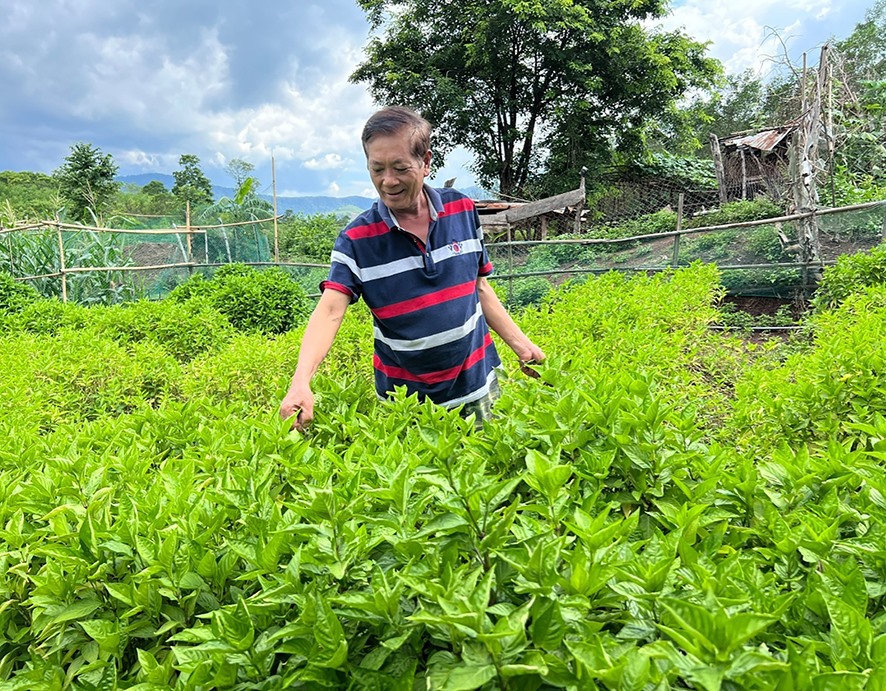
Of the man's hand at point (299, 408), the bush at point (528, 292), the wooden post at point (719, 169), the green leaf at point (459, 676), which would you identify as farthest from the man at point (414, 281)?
the wooden post at point (719, 169)

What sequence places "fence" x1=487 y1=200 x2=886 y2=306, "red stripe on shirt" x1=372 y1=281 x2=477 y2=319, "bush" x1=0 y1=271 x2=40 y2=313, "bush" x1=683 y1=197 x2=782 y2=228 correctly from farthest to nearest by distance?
"bush" x1=683 y1=197 x2=782 y2=228 < "bush" x1=0 y1=271 x2=40 y2=313 < "fence" x1=487 y1=200 x2=886 y2=306 < "red stripe on shirt" x1=372 y1=281 x2=477 y2=319

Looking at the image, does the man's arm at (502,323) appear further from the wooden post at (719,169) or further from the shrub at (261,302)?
the wooden post at (719,169)

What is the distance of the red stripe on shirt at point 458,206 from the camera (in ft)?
8.38

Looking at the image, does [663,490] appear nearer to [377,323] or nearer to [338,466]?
[338,466]

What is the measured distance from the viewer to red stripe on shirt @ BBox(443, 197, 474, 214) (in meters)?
2.55

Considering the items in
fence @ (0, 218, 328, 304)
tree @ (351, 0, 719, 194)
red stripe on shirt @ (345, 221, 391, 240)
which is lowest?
red stripe on shirt @ (345, 221, 391, 240)

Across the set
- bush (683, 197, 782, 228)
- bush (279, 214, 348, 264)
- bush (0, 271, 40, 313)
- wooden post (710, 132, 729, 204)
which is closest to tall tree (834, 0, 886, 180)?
bush (683, 197, 782, 228)

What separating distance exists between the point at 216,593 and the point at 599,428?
3.19 feet

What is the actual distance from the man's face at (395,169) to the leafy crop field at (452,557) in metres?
0.89

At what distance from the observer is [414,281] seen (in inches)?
96.2

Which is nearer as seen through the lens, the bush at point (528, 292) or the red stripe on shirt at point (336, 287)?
the red stripe on shirt at point (336, 287)

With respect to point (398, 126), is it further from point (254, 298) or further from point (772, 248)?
point (772, 248)

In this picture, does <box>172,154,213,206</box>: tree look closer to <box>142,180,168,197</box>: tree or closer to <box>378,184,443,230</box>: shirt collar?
<box>142,180,168,197</box>: tree

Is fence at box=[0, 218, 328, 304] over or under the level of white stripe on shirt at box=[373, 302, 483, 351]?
over
